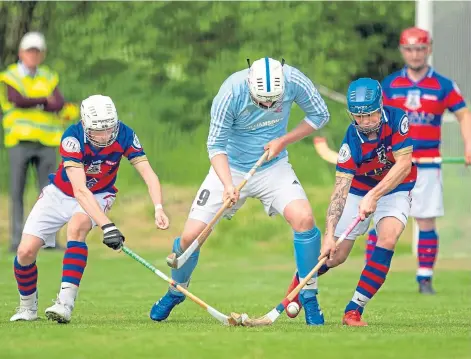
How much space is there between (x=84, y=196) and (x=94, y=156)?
35 centimetres

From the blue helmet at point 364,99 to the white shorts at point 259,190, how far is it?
74 centimetres

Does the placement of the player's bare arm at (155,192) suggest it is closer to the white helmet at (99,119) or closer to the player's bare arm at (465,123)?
the white helmet at (99,119)

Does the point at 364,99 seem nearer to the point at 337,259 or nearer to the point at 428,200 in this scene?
the point at 337,259

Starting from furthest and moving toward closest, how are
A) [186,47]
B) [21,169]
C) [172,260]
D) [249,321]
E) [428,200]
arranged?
1. [186,47]
2. [21,169]
3. [428,200]
4. [172,260]
5. [249,321]

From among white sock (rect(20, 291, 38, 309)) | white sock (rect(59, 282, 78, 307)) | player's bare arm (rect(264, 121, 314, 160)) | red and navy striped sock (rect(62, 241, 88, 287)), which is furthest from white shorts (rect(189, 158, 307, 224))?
white sock (rect(20, 291, 38, 309))

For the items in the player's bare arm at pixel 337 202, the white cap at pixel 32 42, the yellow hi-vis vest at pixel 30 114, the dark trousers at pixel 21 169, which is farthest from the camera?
the dark trousers at pixel 21 169

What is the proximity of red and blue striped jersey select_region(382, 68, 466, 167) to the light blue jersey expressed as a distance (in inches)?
104

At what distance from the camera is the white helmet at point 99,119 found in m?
8.91

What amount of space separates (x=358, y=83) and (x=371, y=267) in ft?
3.87

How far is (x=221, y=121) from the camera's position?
9180 mm

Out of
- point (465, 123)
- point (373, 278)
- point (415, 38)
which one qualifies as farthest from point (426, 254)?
point (373, 278)

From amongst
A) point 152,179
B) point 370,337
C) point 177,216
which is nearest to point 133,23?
point 177,216

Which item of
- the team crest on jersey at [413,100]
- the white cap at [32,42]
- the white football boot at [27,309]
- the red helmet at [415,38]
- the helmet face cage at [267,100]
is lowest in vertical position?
the white football boot at [27,309]

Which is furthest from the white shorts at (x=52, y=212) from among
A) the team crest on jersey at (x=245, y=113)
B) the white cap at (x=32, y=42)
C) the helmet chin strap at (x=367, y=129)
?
the white cap at (x=32, y=42)
